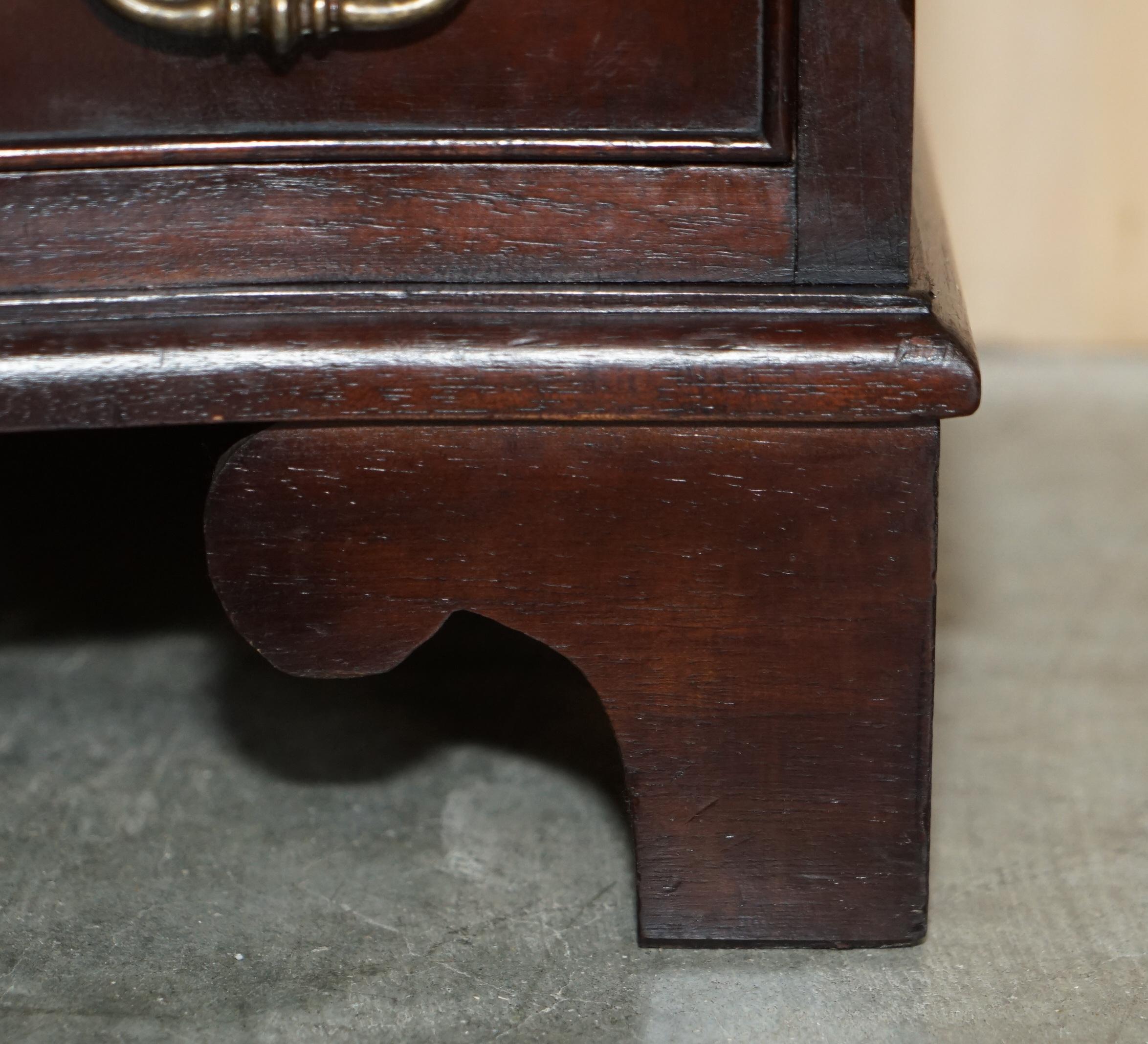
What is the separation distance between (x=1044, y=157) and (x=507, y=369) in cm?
120

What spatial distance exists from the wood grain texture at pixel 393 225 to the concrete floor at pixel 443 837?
12cm

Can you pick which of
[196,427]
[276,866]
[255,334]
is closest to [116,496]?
[196,427]

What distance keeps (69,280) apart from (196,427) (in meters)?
0.57

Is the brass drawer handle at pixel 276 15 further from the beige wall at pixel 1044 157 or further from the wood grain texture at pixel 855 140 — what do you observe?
the beige wall at pixel 1044 157

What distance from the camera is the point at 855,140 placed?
0.55 metres

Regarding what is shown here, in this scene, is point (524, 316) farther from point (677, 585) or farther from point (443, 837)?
point (443, 837)

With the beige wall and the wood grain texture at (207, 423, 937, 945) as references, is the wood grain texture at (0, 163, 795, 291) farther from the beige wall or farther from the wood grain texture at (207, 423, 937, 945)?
Answer: the beige wall

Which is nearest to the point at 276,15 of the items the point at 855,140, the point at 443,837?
the point at 855,140

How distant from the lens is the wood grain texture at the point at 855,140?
0.54 meters

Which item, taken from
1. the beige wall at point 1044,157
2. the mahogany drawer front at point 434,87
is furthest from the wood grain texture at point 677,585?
the beige wall at point 1044,157

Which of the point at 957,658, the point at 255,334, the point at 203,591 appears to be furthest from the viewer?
the point at 203,591

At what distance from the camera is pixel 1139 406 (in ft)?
4.90

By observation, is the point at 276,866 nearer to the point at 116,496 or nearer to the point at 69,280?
the point at 69,280

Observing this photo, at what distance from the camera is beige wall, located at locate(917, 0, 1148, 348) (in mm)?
1520
